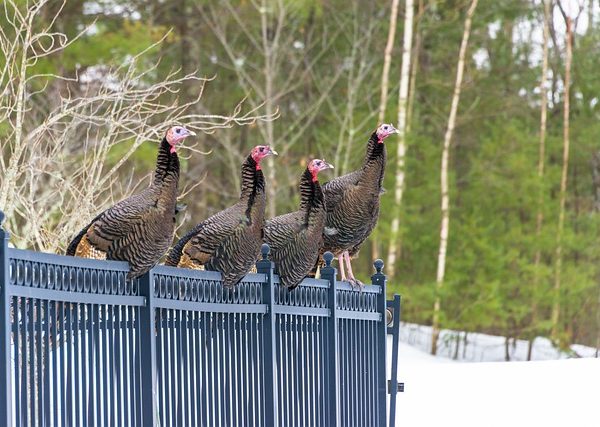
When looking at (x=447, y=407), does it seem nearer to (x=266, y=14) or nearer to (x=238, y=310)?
(x=238, y=310)

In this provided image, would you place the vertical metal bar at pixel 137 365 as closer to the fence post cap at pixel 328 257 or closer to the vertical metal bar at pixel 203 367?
the vertical metal bar at pixel 203 367

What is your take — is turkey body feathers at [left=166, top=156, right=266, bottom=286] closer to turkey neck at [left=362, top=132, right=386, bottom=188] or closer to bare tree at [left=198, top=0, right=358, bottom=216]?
turkey neck at [left=362, top=132, right=386, bottom=188]

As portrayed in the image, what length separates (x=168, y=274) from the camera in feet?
21.3

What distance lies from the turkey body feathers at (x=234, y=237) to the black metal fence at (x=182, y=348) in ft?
0.39

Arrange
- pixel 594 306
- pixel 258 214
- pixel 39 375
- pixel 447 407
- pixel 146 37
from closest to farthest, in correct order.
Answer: pixel 39 375
pixel 258 214
pixel 447 407
pixel 146 37
pixel 594 306

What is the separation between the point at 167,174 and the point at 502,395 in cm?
944

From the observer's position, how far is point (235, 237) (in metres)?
7.10

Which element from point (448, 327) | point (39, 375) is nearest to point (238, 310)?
point (39, 375)

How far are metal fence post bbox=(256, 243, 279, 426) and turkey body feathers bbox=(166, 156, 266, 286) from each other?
12.2 inches

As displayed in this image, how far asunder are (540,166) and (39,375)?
78.3 ft

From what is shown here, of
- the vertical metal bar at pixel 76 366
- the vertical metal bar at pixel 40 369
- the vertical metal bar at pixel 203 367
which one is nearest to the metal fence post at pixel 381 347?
the vertical metal bar at pixel 203 367

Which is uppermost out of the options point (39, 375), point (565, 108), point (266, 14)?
point (266, 14)

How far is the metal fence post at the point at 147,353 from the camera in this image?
20.3ft

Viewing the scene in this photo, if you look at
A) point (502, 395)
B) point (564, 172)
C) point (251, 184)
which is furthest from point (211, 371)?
point (564, 172)
